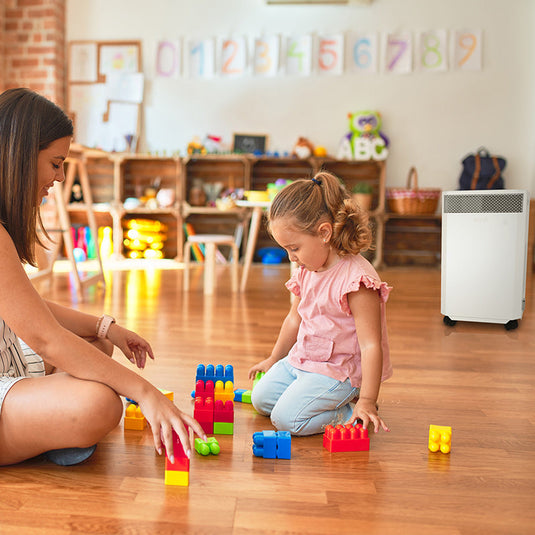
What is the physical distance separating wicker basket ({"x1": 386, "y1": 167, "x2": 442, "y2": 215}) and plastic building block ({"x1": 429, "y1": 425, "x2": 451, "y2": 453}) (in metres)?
3.92

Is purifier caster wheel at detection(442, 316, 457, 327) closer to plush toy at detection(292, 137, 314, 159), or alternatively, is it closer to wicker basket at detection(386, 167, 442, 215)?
wicker basket at detection(386, 167, 442, 215)

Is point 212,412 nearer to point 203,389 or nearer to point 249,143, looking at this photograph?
point 203,389

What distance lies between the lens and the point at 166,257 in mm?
5539

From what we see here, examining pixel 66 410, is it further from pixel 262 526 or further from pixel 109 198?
pixel 109 198

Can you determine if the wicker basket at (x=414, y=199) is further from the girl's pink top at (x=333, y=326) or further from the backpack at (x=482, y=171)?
the girl's pink top at (x=333, y=326)

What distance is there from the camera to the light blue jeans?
1371 millimetres

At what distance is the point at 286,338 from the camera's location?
161 cm

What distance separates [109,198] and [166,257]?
76 cm

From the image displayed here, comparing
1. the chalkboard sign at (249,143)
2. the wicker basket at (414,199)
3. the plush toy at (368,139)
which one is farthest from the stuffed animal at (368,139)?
the chalkboard sign at (249,143)

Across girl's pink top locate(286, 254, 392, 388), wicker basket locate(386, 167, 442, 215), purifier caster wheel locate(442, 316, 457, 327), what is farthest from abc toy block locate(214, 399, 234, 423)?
wicker basket locate(386, 167, 442, 215)

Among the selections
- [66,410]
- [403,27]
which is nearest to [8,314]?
[66,410]

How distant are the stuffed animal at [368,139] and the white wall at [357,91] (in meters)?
0.17

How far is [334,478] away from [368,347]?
31 cm

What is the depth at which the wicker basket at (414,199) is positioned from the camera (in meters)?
4.99
